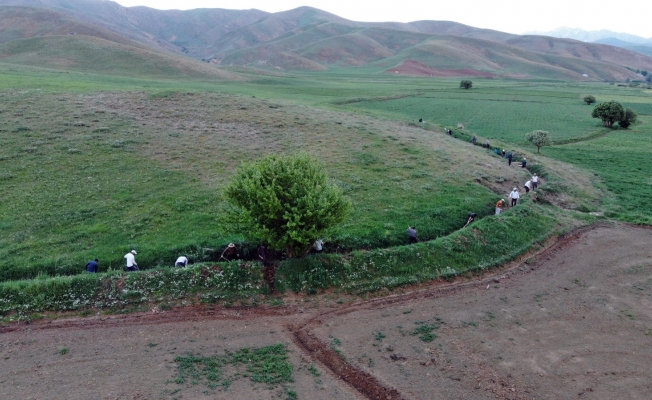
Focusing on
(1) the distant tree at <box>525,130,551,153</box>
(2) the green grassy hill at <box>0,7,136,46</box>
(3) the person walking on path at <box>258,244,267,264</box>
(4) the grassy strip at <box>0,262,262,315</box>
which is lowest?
(4) the grassy strip at <box>0,262,262,315</box>

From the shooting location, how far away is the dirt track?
15.2 meters

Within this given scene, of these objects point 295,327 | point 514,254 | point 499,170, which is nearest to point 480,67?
point 499,170

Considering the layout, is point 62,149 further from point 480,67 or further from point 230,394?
point 480,67

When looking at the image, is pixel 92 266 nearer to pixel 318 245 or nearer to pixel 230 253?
pixel 230 253

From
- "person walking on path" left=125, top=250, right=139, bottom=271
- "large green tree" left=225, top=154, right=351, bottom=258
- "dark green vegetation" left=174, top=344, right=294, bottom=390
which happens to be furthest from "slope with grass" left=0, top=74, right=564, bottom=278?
"dark green vegetation" left=174, top=344, right=294, bottom=390

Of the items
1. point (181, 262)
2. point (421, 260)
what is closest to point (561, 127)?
point (421, 260)

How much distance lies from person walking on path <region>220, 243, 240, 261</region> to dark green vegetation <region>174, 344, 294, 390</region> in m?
7.69

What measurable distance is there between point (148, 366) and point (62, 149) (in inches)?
1209

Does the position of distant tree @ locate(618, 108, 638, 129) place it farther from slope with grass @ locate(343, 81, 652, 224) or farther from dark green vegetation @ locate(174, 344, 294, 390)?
dark green vegetation @ locate(174, 344, 294, 390)

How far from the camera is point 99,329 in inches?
730

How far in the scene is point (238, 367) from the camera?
53.3 feet

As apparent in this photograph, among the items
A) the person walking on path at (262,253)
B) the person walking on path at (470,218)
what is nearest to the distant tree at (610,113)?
the person walking on path at (470,218)

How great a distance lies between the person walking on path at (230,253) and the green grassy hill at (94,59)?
→ 87438 mm

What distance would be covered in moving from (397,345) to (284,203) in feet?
28.9
